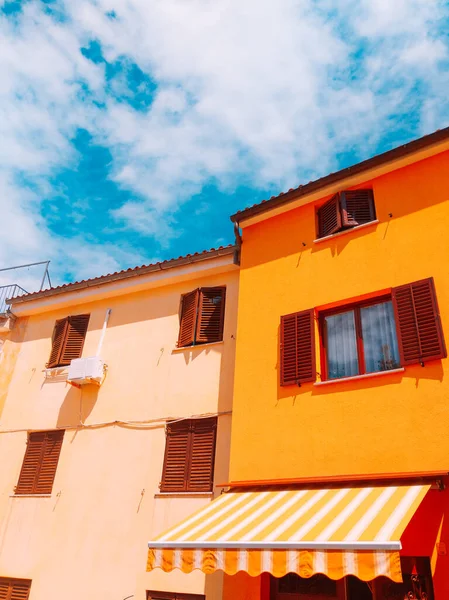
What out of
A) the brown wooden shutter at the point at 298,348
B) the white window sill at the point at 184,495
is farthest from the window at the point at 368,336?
the white window sill at the point at 184,495

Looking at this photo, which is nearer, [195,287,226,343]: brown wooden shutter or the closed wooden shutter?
the closed wooden shutter

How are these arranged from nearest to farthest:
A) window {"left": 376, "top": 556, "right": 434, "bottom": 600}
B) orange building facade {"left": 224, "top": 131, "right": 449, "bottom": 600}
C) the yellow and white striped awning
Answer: the yellow and white striped awning
window {"left": 376, "top": 556, "right": 434, "bottom": 600}
orange building facade {"left": 224, "top": 131, "right": 449, "bottom": 600}

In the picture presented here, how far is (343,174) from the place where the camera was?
1361 centimetres

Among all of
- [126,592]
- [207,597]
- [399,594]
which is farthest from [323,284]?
[126,592]

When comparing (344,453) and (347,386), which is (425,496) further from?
(347,386)

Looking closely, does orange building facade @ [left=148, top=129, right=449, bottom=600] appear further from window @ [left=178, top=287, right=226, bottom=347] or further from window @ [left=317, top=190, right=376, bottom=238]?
window @ [left=178, top=287, right=226, bottom=347]

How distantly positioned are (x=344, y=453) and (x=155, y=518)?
571 cm

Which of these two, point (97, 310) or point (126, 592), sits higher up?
point (97, 310)

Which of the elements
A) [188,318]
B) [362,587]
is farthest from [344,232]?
[362,587]

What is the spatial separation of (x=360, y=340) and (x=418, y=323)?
150 centimetres

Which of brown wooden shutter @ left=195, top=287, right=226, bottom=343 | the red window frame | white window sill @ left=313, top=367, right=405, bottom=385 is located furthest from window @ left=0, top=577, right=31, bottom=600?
the red window frame

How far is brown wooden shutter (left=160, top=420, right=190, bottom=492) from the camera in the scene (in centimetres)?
1330

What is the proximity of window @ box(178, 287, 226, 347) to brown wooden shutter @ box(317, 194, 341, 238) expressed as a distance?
3.83 m

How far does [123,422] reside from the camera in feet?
49.3
